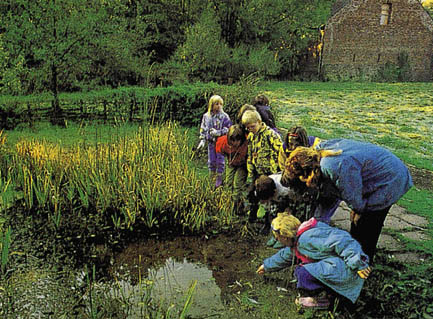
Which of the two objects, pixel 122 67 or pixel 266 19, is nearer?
pixel 122 67

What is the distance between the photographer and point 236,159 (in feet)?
17.9

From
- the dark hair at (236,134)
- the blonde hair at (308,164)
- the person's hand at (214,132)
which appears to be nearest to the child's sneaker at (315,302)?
the blonde hair at (308,164)

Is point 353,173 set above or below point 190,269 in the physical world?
above

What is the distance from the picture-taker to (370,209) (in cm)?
351

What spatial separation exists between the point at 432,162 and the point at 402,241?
13.8ft

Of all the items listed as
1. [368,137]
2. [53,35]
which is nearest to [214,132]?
[368,137]

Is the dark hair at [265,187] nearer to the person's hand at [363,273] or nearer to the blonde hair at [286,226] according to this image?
the blonde hair at [286,226]

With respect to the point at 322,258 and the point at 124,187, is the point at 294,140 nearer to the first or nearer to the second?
the point at 322,258

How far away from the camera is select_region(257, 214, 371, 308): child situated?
3.13 m

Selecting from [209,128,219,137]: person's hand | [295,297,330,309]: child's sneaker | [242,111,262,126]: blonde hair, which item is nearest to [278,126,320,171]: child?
[242,111,262,126]: blonde hair

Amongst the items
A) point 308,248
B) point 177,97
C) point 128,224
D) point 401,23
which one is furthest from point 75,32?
point 401,23

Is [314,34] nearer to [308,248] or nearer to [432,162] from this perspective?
[432,162]

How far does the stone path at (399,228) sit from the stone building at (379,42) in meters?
27.6

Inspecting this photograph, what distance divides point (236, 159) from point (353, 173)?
234cm
